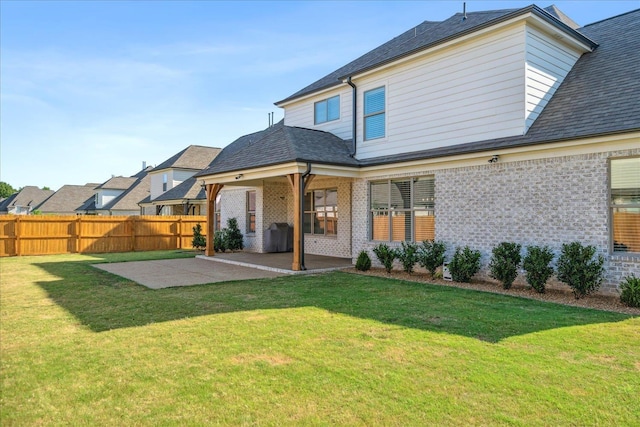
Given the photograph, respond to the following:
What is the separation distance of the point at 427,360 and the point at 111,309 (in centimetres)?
551

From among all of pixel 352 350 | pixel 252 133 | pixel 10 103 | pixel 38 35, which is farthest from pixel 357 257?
pixel 10 103

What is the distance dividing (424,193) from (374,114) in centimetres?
329

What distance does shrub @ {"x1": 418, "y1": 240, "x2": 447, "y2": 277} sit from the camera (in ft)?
35.0

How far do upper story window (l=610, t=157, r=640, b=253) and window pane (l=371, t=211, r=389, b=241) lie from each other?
5.85 m

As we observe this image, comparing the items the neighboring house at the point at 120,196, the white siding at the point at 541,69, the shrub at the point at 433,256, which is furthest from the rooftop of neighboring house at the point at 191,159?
the white siding at the point at 541,69

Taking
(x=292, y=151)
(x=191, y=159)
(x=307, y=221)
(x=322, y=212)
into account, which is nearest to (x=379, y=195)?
(x=292, y=151)

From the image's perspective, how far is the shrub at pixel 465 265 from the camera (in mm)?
9781

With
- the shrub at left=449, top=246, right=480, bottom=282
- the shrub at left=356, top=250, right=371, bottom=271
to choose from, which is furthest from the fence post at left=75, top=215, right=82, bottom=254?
the shrub at left=449, top=246, right=480, bottom=282

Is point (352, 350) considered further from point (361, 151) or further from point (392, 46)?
point (392, 46)

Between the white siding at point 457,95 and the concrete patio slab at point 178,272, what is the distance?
18.2ft

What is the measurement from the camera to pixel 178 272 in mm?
12195

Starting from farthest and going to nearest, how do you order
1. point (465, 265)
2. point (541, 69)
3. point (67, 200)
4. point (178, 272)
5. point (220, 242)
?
point (67, 200)
point (220, 242)
point (178, 272)
point (541, 69)
point (465, 265)

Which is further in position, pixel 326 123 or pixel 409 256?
pixel 326 123

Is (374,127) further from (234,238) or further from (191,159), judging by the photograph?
(191,159)
